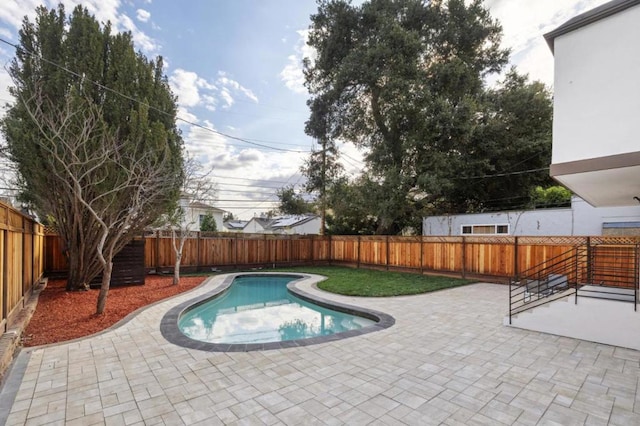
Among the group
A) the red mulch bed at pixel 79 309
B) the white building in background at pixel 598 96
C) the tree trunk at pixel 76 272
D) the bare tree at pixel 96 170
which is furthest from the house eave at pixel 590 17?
the tree trunk at pixel 76 272

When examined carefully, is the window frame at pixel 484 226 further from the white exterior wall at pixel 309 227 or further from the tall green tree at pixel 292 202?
the white exterior wall at pixel 309 227

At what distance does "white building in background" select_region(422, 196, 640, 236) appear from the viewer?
9.99m

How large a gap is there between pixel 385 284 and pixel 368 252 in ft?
14.6

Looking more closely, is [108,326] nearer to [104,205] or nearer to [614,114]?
[104,205]

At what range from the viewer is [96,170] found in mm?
7355

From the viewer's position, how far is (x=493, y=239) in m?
10.5

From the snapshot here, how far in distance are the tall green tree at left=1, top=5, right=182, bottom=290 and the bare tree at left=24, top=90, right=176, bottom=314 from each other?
25 mm

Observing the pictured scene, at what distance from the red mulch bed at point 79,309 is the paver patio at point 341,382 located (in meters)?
0.53

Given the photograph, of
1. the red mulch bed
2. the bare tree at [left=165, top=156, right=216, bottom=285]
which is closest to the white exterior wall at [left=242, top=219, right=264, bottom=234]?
the bare tree at [left=165, top=156, right=216, bottom=285]

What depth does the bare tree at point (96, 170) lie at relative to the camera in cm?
650

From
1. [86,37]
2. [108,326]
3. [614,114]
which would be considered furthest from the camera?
[86,37]

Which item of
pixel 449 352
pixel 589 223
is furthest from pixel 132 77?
pixel 589 223

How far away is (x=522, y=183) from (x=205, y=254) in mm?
16133

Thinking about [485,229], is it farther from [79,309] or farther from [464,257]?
[79,309]
